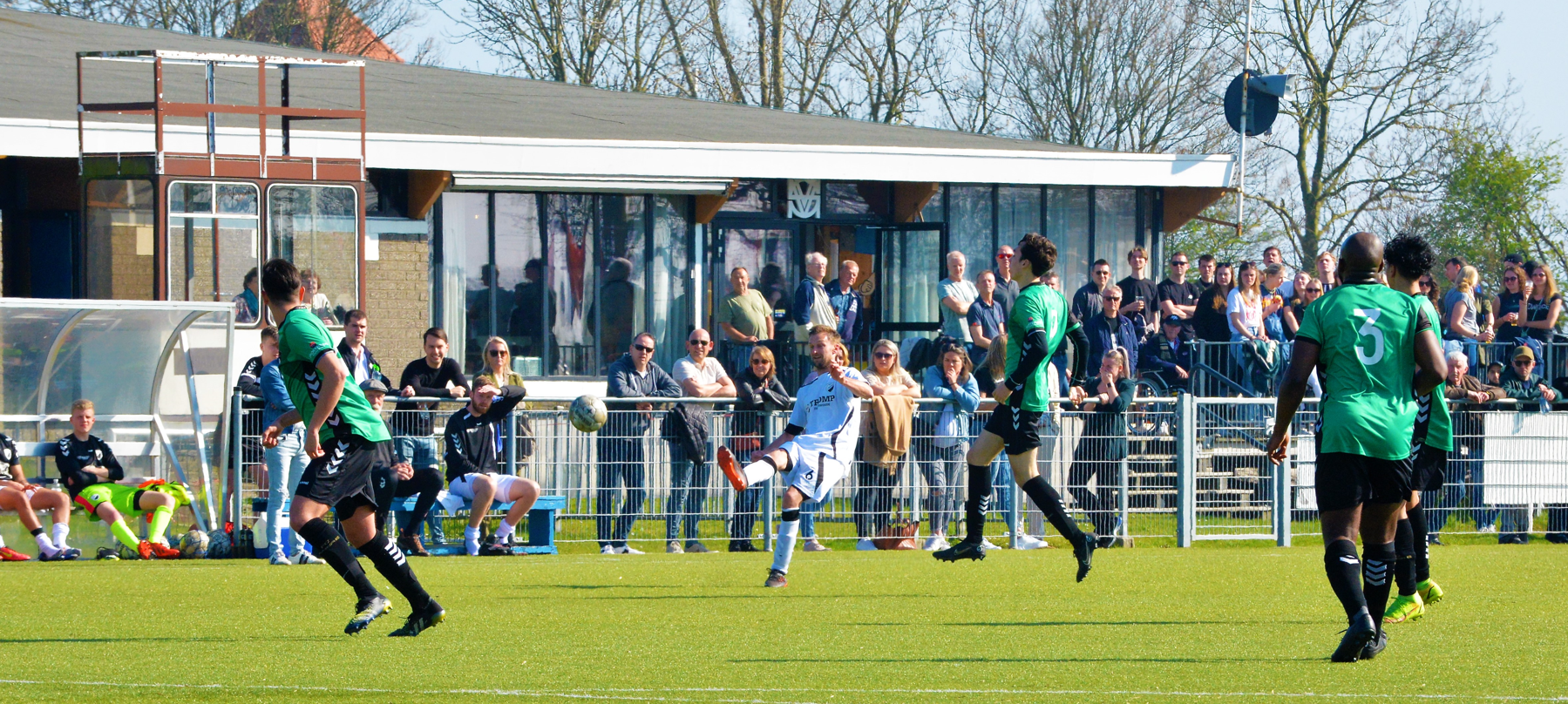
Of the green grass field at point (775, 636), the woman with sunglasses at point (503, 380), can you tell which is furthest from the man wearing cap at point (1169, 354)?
the woman with sunglasses at point (503, 380)

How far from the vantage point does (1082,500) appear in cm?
1473

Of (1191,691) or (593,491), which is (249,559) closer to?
(593,491)

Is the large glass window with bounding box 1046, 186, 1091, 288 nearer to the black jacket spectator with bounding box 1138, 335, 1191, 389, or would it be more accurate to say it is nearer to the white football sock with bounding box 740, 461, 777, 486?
the black jacket spectator with bounding box 1138, 335, 1191, 389

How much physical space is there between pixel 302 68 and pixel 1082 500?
13.0 m

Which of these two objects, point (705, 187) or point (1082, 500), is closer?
point (1082, 500)

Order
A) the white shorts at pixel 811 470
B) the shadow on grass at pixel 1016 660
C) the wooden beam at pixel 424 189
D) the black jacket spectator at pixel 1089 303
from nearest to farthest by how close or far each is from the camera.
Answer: the shadow on grass at pixel 1016 660 < the white shorts at pixel 811 470 < the black jacket spectator at pixel 1089 303 < the wooden beam at pixel 424 189

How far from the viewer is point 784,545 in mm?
11031

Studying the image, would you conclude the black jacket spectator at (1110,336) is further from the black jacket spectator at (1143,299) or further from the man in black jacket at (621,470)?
the man in black jacket at (621,470)

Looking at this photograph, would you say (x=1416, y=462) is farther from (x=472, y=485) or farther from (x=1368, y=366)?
(x=472, y=485)

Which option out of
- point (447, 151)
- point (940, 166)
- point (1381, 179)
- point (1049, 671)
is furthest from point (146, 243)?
point (1381, 179)

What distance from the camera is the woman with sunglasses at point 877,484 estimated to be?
14.4 meters

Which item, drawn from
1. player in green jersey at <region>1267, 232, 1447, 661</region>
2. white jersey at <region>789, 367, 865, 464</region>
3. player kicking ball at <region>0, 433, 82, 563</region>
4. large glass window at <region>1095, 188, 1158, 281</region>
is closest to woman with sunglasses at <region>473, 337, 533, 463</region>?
white jersey at <region>789, 367, 865, 464</region>

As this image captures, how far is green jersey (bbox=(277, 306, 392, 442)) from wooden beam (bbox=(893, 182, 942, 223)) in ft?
47.2

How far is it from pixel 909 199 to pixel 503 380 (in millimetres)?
8511
